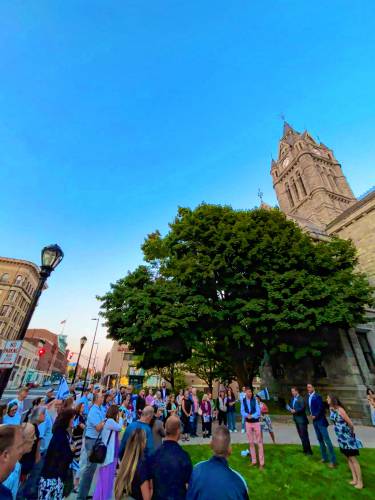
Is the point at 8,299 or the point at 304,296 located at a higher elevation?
the point at 8,299

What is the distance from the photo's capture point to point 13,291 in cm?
5734

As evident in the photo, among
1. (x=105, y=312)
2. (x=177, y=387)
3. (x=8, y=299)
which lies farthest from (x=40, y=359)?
(x=105, y=312)

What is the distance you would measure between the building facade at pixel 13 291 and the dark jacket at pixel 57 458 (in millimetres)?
62338

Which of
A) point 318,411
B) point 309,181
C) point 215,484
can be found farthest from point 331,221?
point 215,484

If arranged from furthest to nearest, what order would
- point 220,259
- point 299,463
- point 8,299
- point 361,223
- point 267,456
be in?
point 8,299 < point 361,223 < point 220,259 < point 267,456 < point 299,463

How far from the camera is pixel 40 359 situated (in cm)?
8312

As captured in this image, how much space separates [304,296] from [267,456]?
10.6 m

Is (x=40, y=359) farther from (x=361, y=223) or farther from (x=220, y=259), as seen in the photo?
(x=361, y=223)

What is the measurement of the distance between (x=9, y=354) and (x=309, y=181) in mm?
52455

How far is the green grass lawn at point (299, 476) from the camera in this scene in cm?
613

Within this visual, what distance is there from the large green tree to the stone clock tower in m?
23.6

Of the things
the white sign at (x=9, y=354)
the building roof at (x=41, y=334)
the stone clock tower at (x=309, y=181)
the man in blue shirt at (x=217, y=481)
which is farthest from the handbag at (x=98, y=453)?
the building roof at (x=41, y=334)

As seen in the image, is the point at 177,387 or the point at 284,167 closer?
the point at 177,387

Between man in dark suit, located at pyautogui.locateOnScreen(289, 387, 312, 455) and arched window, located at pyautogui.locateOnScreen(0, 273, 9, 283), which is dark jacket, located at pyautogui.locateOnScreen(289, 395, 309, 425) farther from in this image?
arched window, located at pyautogui.locateOnScreen(0, 273, 9, 283)
